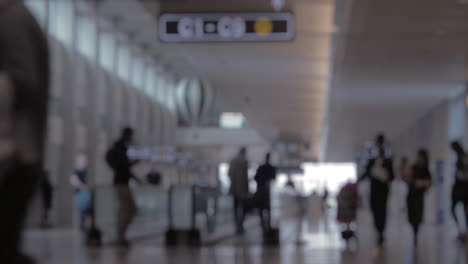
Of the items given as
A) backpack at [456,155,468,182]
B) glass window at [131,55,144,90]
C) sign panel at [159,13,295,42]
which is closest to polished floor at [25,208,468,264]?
backpack at [456,155,468,182]

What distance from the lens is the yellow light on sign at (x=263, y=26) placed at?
846 centimetres

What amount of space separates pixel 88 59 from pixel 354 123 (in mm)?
10050

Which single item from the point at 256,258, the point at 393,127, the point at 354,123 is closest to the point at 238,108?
the point at 354,123

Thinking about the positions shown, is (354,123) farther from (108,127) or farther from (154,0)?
(154,0)

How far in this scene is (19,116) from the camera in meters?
1.01

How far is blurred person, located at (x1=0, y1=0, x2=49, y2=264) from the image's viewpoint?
3.17 ft

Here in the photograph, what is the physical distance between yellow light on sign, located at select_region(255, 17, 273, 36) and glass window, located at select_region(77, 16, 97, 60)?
19.5 m

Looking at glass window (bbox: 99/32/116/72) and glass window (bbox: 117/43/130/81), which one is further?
glass window (bbox: 117/43/130/81)

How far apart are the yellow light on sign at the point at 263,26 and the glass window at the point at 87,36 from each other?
64.1 feet

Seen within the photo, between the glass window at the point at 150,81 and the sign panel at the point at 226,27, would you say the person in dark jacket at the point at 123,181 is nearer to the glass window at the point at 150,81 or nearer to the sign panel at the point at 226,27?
the sign panel at the point at 226,27

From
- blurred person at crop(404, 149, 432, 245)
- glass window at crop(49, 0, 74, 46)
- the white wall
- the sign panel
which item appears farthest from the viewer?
glass window at crop(49, 0, 74, 46)

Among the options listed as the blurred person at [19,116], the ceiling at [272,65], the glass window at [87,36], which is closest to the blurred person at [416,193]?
the ceiling at [272,65]

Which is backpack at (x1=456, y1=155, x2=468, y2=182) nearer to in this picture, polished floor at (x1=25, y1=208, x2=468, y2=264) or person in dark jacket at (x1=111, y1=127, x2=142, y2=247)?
polished floor at (x1=25, y1=208, x2=468, y2=264)

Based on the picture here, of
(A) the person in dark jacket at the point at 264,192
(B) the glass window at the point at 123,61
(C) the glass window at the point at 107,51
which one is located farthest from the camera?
(B) the glass window at the point at 123,61
